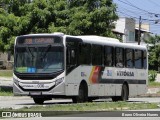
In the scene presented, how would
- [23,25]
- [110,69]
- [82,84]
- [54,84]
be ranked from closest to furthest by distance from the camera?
[54,84] → [82,84] → [110,69] → [23,25]

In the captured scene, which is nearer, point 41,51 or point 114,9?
point 41,51

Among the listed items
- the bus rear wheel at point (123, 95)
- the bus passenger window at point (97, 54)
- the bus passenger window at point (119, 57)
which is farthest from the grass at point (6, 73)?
the bus passenger window at point (97, 54)

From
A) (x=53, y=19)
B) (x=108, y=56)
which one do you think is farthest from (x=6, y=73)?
(x=108, y=56)

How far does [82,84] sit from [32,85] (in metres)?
2.71

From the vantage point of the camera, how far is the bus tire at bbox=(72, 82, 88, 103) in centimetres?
2723

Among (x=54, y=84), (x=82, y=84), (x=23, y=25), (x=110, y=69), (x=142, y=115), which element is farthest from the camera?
(x=23, y=25)

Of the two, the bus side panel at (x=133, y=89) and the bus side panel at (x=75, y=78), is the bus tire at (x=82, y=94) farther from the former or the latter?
the bus side panel at (x=133, y=89)

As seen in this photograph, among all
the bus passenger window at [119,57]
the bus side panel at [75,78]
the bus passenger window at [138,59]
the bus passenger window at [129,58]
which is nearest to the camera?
the bus side panel at [75,78]

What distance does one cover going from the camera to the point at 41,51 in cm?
2625

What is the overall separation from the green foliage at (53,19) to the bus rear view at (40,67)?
11.7 m

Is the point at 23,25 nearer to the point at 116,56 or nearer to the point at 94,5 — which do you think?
the point at 94,5

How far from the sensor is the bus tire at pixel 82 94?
27.2m

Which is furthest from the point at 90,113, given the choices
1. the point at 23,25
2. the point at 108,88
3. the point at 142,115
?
the point at 23,25

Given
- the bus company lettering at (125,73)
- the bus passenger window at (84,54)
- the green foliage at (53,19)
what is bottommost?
the bus company lettering at (125,73)
